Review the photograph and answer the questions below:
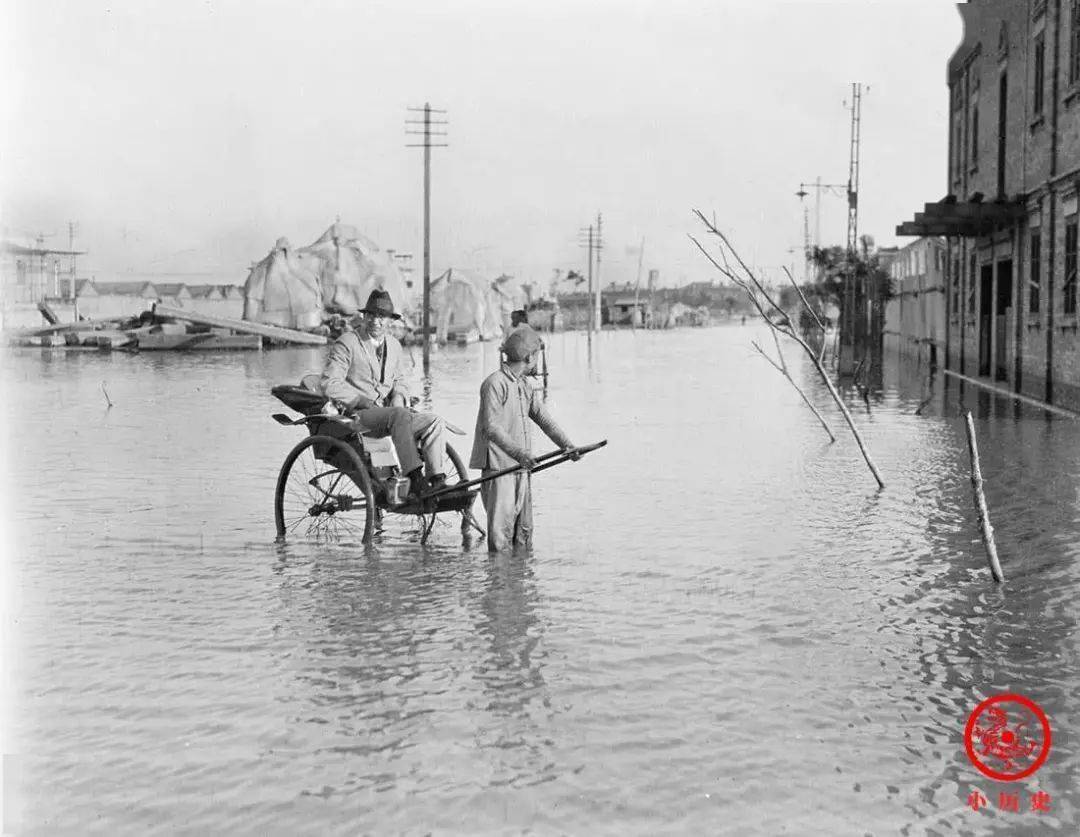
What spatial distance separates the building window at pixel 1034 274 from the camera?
21.7 metres

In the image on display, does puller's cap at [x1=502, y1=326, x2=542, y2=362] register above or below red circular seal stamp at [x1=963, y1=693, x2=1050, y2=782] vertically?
above

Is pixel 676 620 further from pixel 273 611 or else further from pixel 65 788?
pixel 65 788

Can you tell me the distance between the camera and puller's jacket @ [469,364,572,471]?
803 cm

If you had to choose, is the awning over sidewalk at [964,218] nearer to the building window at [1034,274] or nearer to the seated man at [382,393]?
the building window at [1034,274]

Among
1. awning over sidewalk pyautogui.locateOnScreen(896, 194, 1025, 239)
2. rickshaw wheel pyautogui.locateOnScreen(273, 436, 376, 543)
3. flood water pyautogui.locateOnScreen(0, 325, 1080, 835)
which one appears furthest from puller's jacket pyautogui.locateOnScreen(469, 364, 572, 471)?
awning over sidewalk pyautogui.locateOnScreen(896, 194, 1025, 239)

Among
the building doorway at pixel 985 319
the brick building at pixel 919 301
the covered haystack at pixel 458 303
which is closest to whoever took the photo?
the building doorway at pixel 985 319

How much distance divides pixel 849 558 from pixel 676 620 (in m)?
2.07

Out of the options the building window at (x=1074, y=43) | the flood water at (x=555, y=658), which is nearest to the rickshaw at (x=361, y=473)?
the flood water at (x=555, y=658)

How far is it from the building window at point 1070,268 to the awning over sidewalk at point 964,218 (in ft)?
9.94

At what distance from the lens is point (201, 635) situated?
239 inches

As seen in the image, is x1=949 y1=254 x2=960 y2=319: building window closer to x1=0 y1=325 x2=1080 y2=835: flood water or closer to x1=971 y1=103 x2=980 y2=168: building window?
x1=971 y1=103 x2=980 y2=168: building window

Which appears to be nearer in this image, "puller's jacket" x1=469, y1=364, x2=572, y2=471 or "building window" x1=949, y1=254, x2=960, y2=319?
"puller's jacket" x1=469, y1=364, x2=572, y2=471

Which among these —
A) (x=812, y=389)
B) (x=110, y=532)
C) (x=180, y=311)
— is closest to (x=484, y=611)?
(x=110, y=532)

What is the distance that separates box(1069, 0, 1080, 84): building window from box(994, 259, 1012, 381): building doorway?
6397mm
